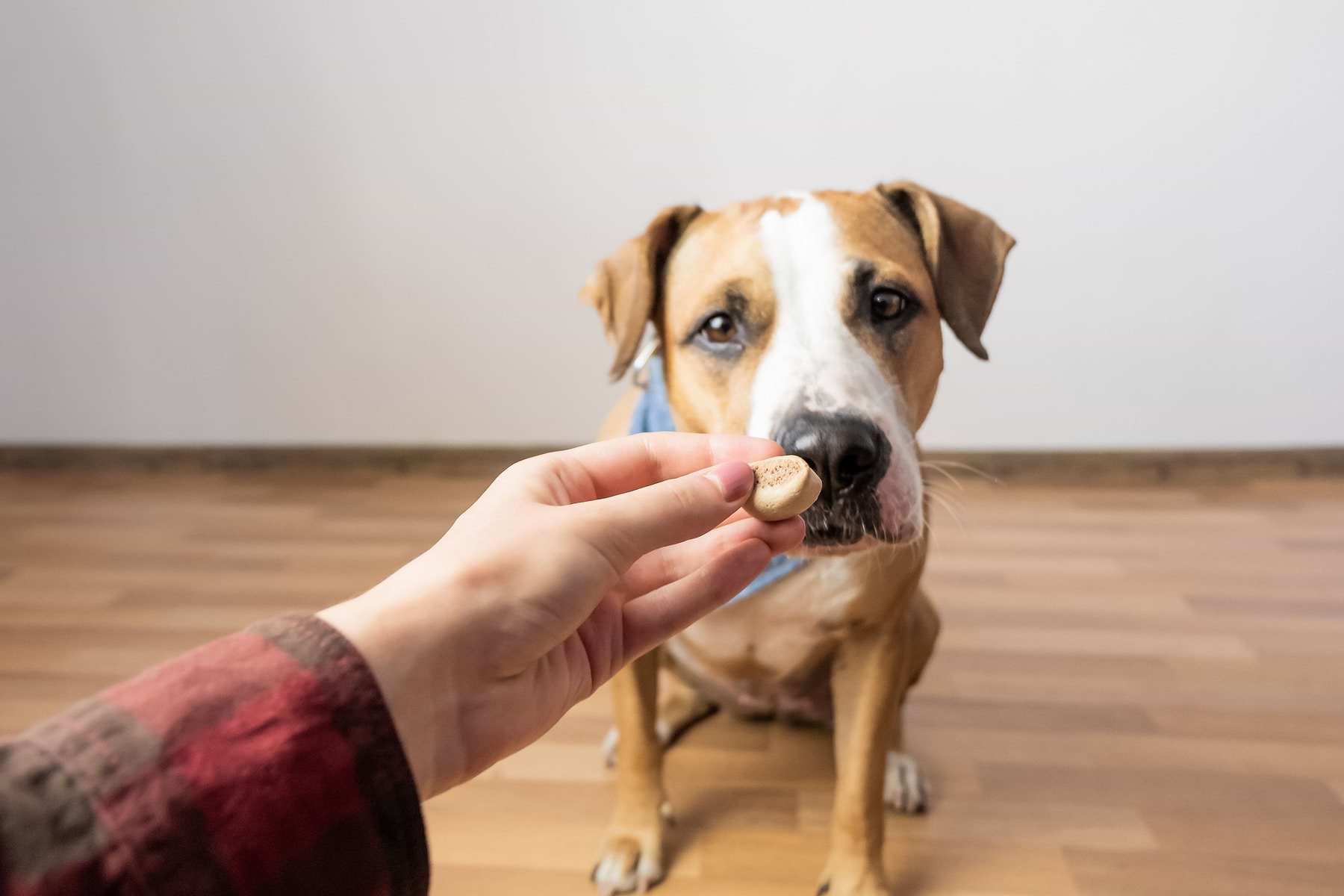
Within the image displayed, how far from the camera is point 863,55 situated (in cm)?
334

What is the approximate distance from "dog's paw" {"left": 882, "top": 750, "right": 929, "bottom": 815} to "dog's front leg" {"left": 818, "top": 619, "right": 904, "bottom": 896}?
25cm

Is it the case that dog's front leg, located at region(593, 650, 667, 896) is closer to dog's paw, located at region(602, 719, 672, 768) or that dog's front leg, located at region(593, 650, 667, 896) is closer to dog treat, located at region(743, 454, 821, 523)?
dog's paw, located at region(602, 719, 672, 768)

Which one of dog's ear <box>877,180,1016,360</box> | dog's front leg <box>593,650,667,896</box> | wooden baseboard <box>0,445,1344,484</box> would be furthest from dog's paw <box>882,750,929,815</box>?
wooden baseboard <box>0,445,1344,484</box>

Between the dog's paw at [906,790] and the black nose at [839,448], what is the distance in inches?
31.8

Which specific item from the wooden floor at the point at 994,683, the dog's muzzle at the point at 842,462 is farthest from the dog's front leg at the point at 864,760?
the dog's muzzle at the point at 842,462

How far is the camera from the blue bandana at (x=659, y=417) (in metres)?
1.46

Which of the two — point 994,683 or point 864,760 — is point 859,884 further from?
point 994,683

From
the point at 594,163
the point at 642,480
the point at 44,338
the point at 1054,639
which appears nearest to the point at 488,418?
the point at 594,163

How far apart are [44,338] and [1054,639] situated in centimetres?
398

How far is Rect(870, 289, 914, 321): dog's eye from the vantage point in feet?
4.62

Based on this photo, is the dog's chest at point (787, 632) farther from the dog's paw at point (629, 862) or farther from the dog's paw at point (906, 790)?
the dog's paw at point (629, 862)

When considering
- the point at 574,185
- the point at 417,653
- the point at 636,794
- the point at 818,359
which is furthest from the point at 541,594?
the point at 574,185

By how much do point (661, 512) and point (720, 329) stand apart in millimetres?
633

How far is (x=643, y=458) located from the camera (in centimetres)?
104
